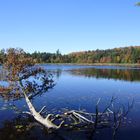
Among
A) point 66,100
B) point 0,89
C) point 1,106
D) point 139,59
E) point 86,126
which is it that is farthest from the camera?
point 139,59

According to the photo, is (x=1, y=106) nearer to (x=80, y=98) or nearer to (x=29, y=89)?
(x=29, y=89)

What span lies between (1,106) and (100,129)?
1150cm

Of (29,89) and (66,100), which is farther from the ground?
(29,89)

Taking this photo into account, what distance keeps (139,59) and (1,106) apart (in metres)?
173

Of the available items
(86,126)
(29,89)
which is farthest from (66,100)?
(86,126)

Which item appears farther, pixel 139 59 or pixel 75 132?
pixel 139 59

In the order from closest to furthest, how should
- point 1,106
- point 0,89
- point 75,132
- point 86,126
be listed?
point 75,132, point 86,126, point 0,89, point 1,106

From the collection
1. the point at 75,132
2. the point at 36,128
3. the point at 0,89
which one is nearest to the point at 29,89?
the point at 0,89

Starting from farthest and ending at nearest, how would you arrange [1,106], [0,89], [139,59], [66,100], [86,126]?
[139,59]
[66,100]
[1,106]
[0,89]
[86,126]

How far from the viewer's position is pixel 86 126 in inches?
838

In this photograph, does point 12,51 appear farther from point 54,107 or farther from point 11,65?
point 54,107

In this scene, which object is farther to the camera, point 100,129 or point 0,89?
point 0,89

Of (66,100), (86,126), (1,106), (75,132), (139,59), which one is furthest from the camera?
(139,59)

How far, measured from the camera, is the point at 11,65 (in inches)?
1023
